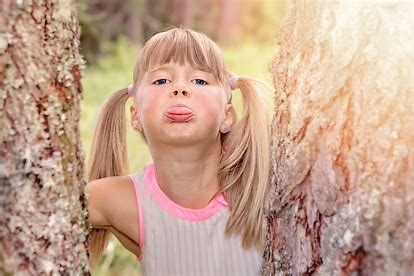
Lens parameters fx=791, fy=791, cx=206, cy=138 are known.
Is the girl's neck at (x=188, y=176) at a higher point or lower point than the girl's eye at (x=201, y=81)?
lower

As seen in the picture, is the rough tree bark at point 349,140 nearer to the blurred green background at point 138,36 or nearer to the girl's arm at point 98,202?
the girl's arm at point 98,202

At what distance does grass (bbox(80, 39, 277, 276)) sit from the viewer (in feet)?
13.1

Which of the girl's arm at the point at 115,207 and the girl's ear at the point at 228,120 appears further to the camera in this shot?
the girl's ear at the point at 228,120

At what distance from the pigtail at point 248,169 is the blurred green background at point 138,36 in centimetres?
165

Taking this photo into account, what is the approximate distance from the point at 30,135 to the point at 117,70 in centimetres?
890

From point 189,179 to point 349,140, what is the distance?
2.96 ft

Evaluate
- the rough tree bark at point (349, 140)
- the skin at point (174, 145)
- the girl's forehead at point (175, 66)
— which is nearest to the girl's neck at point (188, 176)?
the skin at point (174, 145)

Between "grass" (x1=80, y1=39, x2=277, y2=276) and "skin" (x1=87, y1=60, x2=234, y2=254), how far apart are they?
0.72 feet

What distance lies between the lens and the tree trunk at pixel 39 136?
5.03ft

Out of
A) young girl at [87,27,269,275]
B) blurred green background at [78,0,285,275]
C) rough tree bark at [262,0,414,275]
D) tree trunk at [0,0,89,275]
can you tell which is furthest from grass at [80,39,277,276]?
tree trunk at [0,0,89,275]

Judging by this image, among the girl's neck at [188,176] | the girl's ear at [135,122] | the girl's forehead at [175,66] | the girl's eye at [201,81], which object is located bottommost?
the girl's neck at [188,176]

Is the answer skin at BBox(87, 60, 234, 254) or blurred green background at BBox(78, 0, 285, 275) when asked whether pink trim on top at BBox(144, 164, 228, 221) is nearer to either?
skin at BBox(87, 60, 234, 254)

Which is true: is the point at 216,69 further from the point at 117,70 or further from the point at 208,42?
the point at 117,70

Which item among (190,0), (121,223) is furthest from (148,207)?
(190,0)
